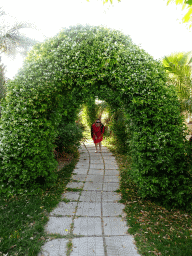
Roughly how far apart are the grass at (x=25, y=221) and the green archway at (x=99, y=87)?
529mm

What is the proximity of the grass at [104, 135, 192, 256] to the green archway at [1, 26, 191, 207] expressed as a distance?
318mm

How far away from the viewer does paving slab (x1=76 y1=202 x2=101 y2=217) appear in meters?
3.90

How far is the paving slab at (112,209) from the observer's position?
155 inches

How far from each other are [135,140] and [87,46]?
2.41 metres

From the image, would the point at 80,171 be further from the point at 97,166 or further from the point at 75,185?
the point at 75,185

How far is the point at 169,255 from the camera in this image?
9.23ft

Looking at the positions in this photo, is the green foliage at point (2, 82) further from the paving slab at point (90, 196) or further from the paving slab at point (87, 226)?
the paving slab at point (87, 226)

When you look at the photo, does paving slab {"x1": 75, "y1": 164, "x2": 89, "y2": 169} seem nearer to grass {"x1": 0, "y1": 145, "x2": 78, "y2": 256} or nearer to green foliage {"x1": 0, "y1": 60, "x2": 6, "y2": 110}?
grass {"x1": 0, "y1": 145, "x2": 78, "y2": 256}

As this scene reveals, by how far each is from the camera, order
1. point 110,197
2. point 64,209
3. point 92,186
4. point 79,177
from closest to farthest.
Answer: point 64,209 < point 110,197 < point 92,186 < point 79,177

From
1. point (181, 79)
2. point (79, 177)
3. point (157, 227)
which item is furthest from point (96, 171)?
point (181, 79)

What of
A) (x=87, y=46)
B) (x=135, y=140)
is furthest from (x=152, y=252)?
(x=87, y=46)

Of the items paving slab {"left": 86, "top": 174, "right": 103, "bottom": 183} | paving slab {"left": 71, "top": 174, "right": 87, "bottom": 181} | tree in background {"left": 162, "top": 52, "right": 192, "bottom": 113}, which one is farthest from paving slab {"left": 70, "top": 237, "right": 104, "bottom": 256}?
tree in background {"left": 162, "top": 52, "right": 192, "bottom": 113}

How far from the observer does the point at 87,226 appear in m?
3.46

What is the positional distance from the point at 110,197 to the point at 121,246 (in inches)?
69.0
